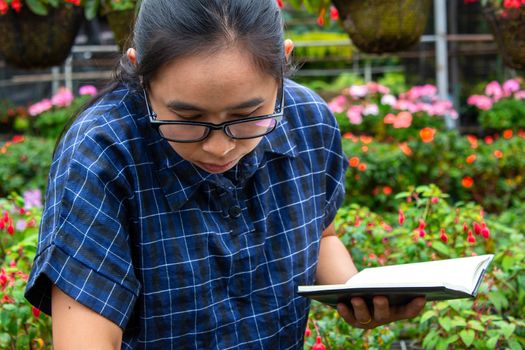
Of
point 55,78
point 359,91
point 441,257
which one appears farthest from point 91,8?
point 55,78

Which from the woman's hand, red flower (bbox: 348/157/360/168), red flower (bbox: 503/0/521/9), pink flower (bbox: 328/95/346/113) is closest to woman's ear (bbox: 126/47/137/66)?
the woman's hand

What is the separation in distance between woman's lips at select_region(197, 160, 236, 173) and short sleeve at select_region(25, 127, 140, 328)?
141mm

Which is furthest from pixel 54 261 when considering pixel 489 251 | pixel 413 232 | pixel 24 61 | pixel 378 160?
pixel 378 160

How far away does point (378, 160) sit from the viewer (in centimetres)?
515

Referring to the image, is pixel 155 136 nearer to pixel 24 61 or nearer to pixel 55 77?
pixel 24 61

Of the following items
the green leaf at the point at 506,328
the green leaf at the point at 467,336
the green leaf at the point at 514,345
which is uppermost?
the green leaf at the point at 506,328

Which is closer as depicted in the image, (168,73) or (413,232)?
(168,73)

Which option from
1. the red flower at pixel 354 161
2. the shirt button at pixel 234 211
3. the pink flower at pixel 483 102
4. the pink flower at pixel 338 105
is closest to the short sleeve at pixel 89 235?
the shirt button at pixel 234 211

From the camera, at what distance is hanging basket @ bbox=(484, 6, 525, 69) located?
12.0 ft

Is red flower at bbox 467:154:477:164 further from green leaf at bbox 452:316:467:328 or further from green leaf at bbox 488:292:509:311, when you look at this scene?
green leaf at bbox 452:316:467:328

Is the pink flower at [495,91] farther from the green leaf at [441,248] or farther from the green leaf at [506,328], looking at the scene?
the green leaf at [506,328]

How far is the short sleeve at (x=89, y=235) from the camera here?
155cm

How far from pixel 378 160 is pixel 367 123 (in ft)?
4.64

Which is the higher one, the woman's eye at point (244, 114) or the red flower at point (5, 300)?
the woman's eye at point (244, 114)
